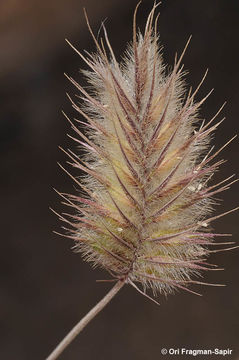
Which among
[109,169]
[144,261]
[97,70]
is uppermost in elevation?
[97,70]

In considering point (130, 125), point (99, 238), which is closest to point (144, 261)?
point (99, 238)

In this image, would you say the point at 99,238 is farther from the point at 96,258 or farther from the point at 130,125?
the point at 130,125

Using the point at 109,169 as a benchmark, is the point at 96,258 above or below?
below

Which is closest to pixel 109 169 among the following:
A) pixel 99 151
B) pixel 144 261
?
pixel 99 151

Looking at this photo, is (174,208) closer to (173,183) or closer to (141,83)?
(173,183)

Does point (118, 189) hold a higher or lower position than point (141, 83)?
lower
